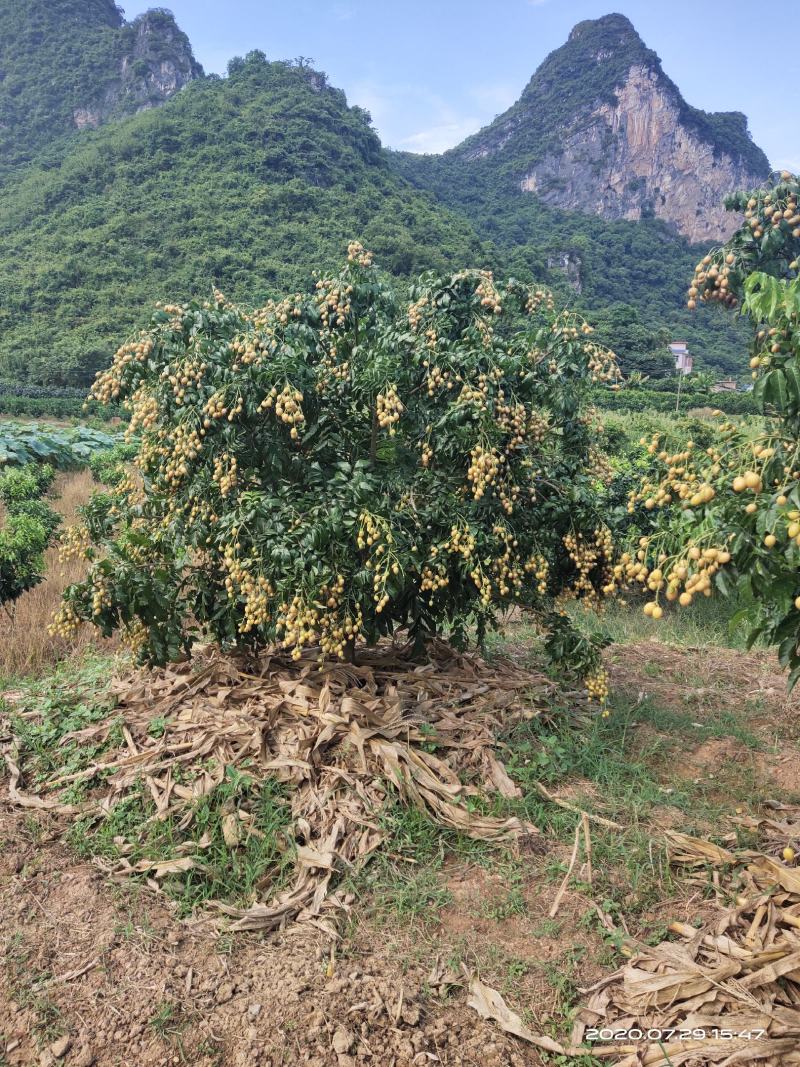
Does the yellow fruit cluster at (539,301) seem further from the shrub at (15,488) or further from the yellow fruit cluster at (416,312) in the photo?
the shrub at (15,488)

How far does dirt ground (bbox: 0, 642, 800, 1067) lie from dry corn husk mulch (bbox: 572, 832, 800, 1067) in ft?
0.65

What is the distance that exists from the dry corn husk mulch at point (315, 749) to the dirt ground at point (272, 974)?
25 centimetres

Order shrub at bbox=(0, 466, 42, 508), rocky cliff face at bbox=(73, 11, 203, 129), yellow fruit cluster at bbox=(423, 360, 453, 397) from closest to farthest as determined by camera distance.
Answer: yellow fruit cluster at bbox=(423, 360, 453, 397) < shrub at bbox=(0, 466, 42, 508) < rocky cliff face at bbox=(73, 11, 203, 129)

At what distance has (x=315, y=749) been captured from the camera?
4.79 m

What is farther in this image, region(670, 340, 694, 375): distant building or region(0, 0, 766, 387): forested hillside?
region(0, 0, 766, 387): forested hillside

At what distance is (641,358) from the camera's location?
124 feet

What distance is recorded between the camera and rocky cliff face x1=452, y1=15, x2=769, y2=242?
281 feet

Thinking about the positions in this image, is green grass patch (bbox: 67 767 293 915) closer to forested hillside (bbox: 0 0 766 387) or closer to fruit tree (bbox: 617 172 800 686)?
fruit tree (bbox: 617 172 800 686)

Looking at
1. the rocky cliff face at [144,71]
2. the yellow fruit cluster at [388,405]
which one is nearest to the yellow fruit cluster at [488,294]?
the yellow fruit cluster at [388,405]

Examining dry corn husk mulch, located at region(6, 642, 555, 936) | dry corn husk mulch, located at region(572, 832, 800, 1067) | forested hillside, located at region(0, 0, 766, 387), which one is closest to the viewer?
dry corn husk mulch, located at region(572, 832, 800, 1067)

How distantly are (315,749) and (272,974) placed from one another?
1474 mm

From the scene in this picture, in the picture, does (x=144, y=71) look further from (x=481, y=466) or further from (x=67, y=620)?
(x=481, y=466)

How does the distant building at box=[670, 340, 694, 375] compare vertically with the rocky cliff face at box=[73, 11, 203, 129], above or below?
below

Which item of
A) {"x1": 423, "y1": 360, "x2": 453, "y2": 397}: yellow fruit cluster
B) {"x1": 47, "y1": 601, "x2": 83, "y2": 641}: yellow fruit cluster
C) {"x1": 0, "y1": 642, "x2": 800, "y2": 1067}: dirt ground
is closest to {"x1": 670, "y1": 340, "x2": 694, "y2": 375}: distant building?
{"x1": 423, "y1": 360, "x2": 453, "y2": 397}: yellow fruit cluster
